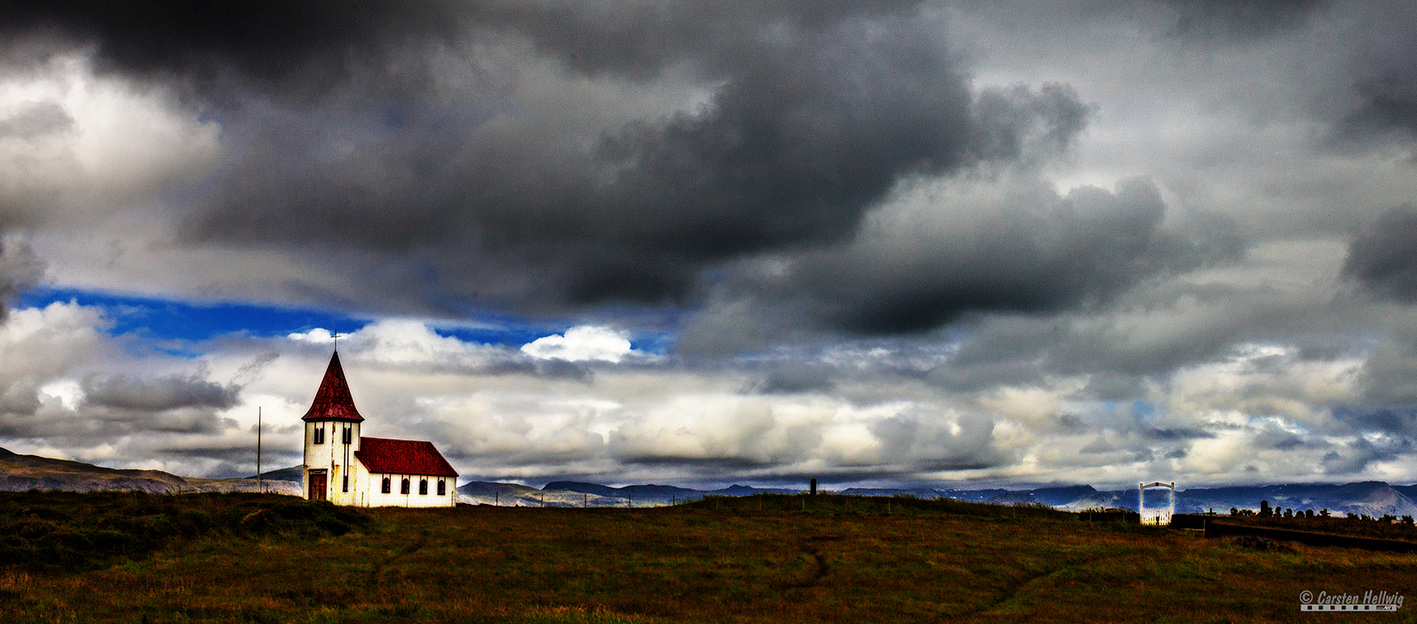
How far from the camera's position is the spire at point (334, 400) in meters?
103

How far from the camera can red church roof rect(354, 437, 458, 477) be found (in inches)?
4107

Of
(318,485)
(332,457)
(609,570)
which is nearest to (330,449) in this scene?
(332,457)

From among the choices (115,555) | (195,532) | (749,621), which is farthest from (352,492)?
(749,621)

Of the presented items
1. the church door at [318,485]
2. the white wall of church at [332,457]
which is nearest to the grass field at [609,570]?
the white wall of church at [332,457]

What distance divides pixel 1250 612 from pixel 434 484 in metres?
83.8

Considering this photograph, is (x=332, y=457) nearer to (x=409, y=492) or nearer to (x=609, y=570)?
(x=409, y=492)

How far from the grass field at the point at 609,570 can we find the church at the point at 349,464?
80.3 feet

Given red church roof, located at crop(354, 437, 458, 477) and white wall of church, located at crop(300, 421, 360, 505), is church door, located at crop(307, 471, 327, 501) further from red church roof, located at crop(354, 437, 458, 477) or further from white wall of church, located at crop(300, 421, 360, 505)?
red church roof, located at crop(354, 437, 458, 477)

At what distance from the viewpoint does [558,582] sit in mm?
47812

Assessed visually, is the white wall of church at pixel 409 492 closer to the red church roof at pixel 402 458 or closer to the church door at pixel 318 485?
the red church roof at pixel 402 458

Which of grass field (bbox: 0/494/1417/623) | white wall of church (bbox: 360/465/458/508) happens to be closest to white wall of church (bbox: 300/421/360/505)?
white wall of church (bbox: 360/465/458/508)

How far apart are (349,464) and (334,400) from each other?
22.2 feet

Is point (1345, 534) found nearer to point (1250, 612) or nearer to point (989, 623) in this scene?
point (1250, 612)

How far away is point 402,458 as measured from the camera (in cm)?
10650
